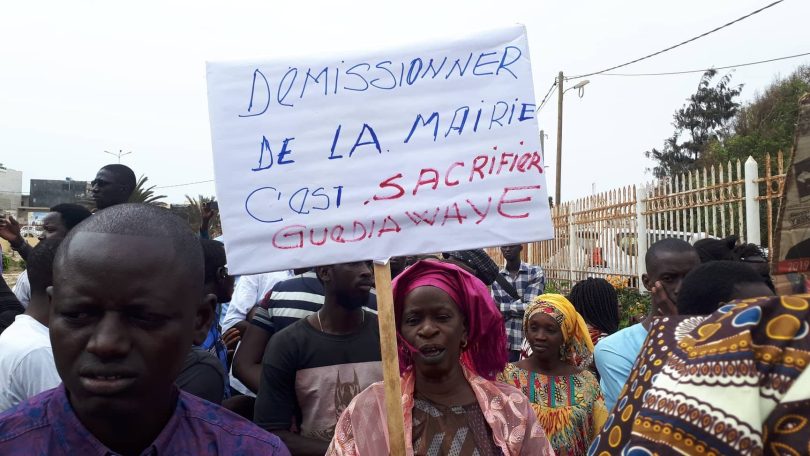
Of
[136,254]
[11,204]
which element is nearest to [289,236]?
[136,254]

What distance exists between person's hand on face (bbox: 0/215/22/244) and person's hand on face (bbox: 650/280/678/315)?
4.91m

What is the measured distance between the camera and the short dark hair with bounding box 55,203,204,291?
149 cm

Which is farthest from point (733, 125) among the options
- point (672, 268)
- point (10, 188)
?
point (10, 188)

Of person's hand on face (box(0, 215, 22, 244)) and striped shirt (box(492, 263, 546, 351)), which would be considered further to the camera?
striped shirt (box(492, 263, 546, 351))

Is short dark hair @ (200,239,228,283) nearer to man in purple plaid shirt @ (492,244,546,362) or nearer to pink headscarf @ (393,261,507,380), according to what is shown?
pink headscarf @ (393,261,507,380)

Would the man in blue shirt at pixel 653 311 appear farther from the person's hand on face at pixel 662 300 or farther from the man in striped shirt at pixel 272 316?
the man in striped shirt at pixel 272 316

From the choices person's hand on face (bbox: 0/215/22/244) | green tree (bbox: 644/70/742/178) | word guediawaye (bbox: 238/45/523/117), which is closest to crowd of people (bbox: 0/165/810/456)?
word guediawaye (bbox: 238/45/523/117)

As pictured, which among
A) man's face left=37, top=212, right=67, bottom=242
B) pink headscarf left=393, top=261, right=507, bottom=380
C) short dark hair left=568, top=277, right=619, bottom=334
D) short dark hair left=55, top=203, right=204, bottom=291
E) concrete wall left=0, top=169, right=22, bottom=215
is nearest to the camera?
short dark hair left=55, top=203, right=204, bottom=291

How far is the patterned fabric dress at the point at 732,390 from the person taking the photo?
3.45ft

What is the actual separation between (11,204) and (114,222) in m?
72.9

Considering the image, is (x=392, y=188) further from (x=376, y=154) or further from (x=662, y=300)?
(x=662, y=300)

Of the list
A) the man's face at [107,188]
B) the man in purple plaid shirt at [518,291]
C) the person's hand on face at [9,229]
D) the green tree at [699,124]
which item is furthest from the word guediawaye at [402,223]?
the green tree at [699,124]

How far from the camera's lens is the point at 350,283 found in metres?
3.08

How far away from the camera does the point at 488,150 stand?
8.11 ft
